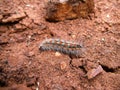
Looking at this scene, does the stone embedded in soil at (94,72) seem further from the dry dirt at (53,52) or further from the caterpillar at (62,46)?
the caterpillar at (62,46)

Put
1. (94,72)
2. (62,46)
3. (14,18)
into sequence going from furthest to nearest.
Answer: (14,18)
(62,46)
(94,72)

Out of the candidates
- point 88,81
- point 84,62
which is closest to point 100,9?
point 84,62

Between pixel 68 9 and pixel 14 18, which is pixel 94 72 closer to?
pixel 68 9

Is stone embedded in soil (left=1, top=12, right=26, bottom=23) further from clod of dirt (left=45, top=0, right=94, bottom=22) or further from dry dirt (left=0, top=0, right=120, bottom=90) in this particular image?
clod of dirt (left=45, top=0, right=94, bottom=22)

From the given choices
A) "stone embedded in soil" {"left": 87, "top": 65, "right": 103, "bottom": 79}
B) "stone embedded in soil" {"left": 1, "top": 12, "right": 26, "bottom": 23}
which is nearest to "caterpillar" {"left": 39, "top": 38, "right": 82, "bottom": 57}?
"stone embedded in soil" {"left": 87, "top": 65, "right": 103, "bottom": 79}

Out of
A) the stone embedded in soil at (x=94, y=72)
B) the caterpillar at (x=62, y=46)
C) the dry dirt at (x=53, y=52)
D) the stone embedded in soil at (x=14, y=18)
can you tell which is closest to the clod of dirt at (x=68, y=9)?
the dry dirt at (x=53, y=52)

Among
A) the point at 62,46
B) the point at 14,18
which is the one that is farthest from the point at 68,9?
the point at 14,18
